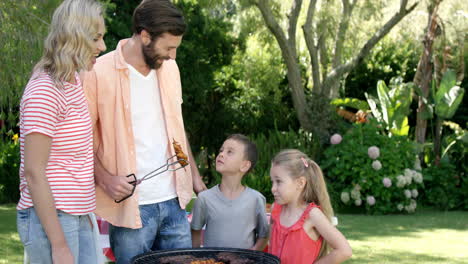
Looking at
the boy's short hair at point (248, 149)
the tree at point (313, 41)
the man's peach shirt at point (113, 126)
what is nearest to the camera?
the man's peach shirt at point (113, 126)

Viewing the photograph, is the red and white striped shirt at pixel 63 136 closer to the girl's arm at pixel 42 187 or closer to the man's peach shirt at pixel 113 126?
the girl's arm at pixel 42 187

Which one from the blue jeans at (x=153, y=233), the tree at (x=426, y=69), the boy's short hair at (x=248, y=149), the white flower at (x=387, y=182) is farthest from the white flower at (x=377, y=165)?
the blue jeans at (x=153, y=233)

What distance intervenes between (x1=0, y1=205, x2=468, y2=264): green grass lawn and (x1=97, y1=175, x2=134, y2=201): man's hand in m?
3.77

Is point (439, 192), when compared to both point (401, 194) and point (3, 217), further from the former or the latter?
point (3, 217)

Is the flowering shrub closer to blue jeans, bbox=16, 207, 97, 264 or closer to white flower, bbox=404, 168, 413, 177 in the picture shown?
white flower, bbox=404, 168, 413, 177

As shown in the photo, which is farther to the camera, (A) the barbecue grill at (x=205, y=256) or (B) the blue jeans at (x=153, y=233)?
(B) the blue jeans at (x=153, y=233)

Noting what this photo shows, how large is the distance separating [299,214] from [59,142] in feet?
4.93

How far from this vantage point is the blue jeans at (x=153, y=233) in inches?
118

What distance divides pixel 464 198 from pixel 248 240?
751cm

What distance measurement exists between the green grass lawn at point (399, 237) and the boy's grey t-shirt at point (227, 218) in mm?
2963

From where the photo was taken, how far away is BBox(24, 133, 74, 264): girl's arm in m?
2.30

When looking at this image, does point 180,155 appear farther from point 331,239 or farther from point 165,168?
point 331,239

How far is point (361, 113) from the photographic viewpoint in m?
11.0

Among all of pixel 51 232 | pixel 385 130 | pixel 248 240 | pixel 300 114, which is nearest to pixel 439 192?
pixel 385 130
